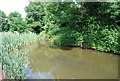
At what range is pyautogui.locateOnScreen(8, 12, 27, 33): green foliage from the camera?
43.9 feet

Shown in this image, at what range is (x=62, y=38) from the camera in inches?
351

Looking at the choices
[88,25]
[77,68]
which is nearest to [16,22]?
[88,25]

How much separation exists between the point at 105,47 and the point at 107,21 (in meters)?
1.50

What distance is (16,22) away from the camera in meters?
13.4

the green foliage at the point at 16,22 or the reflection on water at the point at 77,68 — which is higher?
the green foliage at the point at 16,22

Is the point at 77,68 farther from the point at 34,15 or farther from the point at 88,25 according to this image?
the point at 34,15

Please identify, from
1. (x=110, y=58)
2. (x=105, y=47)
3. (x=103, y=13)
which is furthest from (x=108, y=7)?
(x=110, y=58)

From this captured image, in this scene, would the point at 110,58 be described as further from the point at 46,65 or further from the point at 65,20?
the point at 65,20

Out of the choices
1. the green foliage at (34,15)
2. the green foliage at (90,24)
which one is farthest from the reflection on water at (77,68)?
the green foliage at (34,15)

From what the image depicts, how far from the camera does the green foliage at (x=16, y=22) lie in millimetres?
13375

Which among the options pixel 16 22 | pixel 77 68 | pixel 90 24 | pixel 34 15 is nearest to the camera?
pixel 77 68

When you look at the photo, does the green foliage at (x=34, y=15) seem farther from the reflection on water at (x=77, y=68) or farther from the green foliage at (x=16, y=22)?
the reflection on water at (x=77, y=68)

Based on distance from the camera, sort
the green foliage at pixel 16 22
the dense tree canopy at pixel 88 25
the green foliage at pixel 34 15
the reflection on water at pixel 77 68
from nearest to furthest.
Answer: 1. the reflection on water at pixel 77 68
2. the dense tree canopy at pixel 88 25
3. the green foliage at pixel 16 22
4. the green foliage at pixel 34 15

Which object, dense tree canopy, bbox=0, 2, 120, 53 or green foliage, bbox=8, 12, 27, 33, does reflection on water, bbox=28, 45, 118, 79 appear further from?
green foliage, bbox=8, 12, 27, 33
